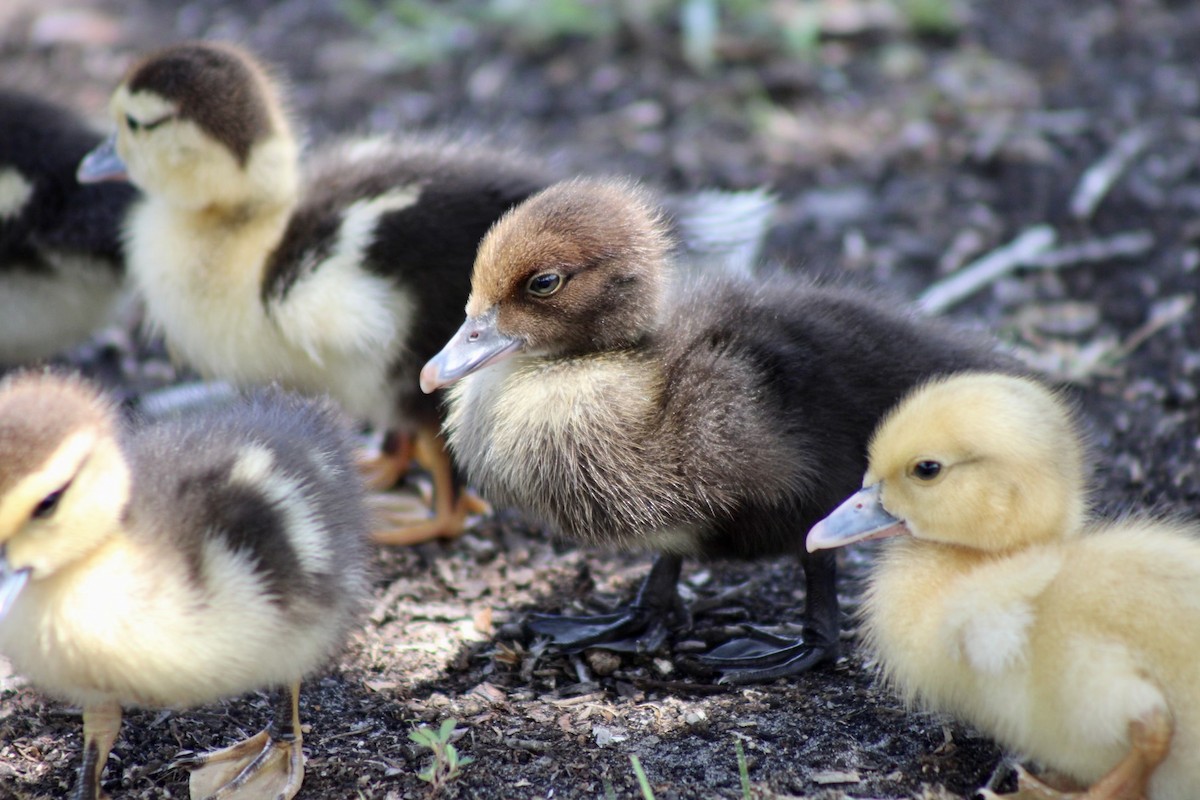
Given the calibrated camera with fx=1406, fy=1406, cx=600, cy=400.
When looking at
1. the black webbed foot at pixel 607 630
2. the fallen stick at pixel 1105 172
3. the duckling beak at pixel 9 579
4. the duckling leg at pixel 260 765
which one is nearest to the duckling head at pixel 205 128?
the black webbed foot at pixel 607 630

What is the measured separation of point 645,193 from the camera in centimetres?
361

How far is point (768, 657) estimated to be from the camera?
10.7 feet

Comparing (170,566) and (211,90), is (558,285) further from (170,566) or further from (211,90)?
(211,90)

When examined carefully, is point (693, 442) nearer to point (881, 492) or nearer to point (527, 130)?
point (881, 492)

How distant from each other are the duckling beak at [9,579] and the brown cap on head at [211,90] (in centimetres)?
170

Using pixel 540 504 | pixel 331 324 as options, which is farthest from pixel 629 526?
pixel 331 324

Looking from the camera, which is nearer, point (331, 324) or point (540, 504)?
point (540, 504)

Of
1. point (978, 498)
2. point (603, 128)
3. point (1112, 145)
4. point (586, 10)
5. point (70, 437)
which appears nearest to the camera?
point (70, 437)

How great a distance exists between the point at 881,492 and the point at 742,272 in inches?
37.1

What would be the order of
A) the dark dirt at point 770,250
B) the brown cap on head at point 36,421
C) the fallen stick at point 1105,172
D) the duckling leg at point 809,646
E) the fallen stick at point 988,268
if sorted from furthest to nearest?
the fallen stick at point 1105,172
the fallen stick at point 988,268
the duckling leg at point 809,646
the dark dirt at point 770,250
the brown cap on head at point 36,421

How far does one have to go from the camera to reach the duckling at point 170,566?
240cm

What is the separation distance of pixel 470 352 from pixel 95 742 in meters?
1.11

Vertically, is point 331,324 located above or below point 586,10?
below

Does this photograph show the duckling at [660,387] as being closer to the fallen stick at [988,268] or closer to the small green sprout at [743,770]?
the small green sprout at [743,770]
